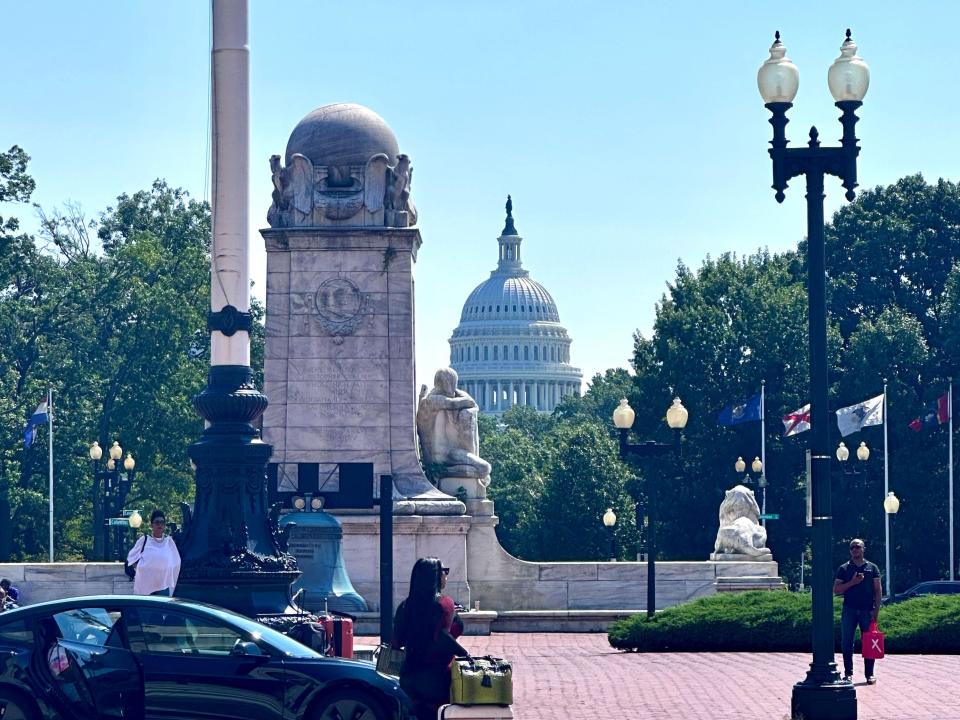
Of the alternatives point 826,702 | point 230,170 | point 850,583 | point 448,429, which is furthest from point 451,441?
point 826,702

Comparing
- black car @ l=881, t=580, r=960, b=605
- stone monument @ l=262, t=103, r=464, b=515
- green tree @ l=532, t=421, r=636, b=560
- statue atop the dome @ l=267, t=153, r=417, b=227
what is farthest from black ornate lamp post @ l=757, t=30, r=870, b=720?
green tree @ l=532, t=421, r=636, b=560

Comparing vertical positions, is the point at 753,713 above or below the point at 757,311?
below

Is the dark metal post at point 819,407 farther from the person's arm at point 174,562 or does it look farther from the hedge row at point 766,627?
the hedge row at point 766,627

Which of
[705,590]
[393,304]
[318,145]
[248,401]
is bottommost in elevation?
[705,590]

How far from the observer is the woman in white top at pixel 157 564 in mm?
22453

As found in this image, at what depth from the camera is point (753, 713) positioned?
67.5ft

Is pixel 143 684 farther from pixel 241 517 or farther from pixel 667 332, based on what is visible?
pixel 667 332

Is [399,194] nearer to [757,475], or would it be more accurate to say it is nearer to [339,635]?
[339,635]

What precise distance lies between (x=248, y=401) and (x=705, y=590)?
22.3m

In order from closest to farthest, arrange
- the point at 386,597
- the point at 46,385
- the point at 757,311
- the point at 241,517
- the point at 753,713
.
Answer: the point at 753,713
the point at 241,517
the point at 386,597
the point at 46,385
the point at 757,311

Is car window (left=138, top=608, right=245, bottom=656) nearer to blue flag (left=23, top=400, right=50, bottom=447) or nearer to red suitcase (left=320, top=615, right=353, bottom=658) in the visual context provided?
red suitcase (left=320, top=615, right=353, bottom=658)

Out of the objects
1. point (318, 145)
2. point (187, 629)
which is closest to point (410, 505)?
point (318, 145)

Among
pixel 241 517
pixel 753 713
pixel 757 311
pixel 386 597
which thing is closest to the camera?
pixel 753 713

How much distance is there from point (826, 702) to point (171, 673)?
6.39m
